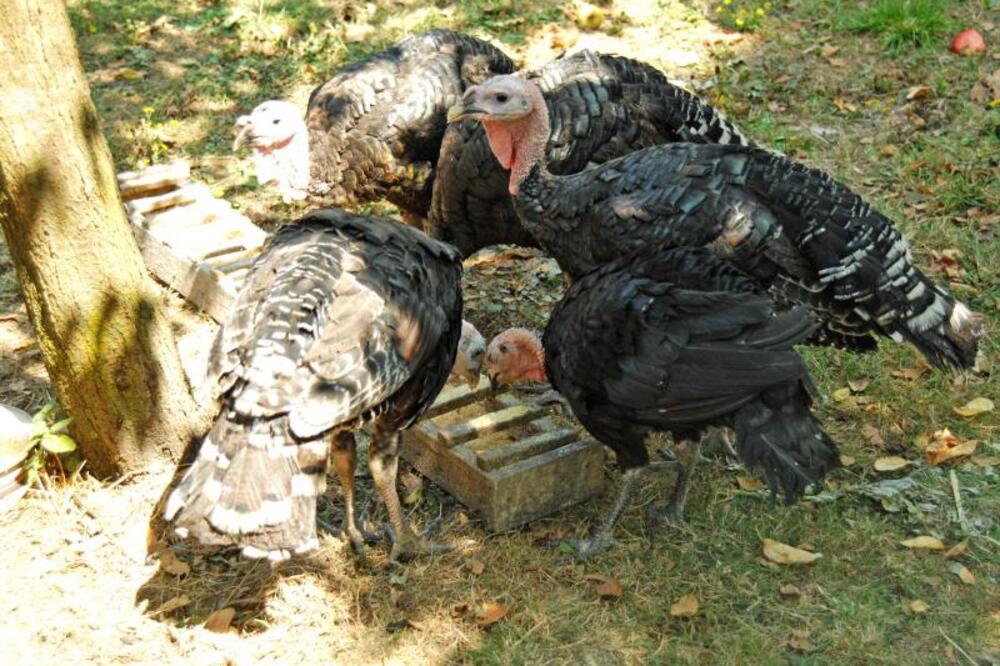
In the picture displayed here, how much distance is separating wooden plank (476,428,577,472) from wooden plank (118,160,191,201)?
332 cm

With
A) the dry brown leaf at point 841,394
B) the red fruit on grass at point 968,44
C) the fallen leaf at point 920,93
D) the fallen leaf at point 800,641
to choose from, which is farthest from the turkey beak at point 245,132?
the red fruit on grass at point 968,44

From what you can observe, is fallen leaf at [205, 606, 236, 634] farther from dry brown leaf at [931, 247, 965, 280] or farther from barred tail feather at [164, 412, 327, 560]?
dry brown leaf at [931, 247, 965, 280]

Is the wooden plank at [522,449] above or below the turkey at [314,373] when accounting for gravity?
below

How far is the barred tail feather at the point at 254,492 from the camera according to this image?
10.4ft

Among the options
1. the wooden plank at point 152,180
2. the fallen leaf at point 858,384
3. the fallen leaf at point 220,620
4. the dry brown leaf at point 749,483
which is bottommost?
the dry brown leaf at point 749,483

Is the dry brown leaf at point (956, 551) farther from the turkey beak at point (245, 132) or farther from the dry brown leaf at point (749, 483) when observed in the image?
the turkey beak at point (245, 132)

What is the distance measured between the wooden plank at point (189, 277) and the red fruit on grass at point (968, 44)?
235 inches

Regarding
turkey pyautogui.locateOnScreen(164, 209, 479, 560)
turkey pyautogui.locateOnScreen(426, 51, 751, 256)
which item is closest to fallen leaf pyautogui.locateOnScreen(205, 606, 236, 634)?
turkey pyautogui.locateOnScreen(164, 209, 479, 560)

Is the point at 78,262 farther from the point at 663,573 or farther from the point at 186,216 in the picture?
the point at 663,573

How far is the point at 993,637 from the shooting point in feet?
12.0

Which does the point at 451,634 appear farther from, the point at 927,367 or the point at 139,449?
the point at 927,367

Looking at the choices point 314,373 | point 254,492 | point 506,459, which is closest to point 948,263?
point 506,459

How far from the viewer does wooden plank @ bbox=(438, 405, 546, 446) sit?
436 cm

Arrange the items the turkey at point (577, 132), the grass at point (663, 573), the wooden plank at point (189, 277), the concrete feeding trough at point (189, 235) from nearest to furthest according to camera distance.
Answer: the grass at point (663, 573) < the turkey at point (577, 132) < the wooden plank at point (189, 277) < the concrete feeding trough at point (189, 235)
